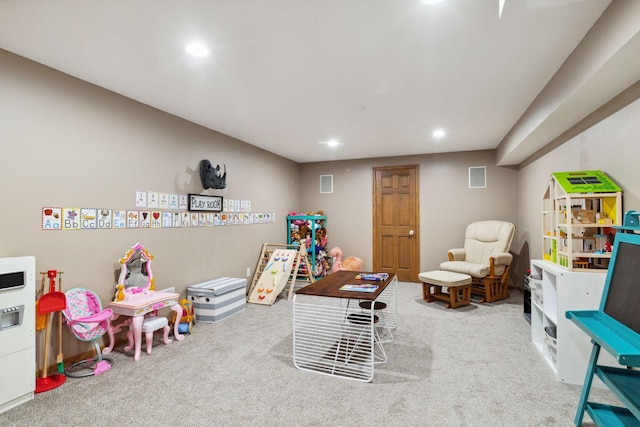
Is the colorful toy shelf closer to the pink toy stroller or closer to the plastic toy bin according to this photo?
the plastic toy bin

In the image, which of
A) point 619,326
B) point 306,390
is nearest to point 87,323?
point 306,390

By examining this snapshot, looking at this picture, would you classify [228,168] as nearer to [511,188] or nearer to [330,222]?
[330,222]

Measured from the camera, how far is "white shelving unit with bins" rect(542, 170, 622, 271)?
238cm

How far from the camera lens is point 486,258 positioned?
16.2 feet

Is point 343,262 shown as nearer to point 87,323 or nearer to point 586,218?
point 586,218

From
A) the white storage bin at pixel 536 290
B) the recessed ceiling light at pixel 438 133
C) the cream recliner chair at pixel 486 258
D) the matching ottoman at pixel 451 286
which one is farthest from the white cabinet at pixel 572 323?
the recessed ceiling light at pixel 438 133

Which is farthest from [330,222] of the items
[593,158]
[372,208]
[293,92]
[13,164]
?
[13,164]

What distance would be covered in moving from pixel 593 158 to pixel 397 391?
8.46 feet

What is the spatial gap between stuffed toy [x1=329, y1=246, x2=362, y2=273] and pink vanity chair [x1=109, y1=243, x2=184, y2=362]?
335 cm

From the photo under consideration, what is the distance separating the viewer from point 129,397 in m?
2.24

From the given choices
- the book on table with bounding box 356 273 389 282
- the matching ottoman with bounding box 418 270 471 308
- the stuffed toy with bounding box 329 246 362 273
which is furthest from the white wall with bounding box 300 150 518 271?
the book on table with bounding box 356 273 389 282

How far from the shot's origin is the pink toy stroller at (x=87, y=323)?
2553mm

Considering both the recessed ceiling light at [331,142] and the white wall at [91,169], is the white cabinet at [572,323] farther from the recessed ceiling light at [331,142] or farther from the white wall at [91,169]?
the white wall at [91,169]

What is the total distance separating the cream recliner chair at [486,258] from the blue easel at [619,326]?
2622mm
